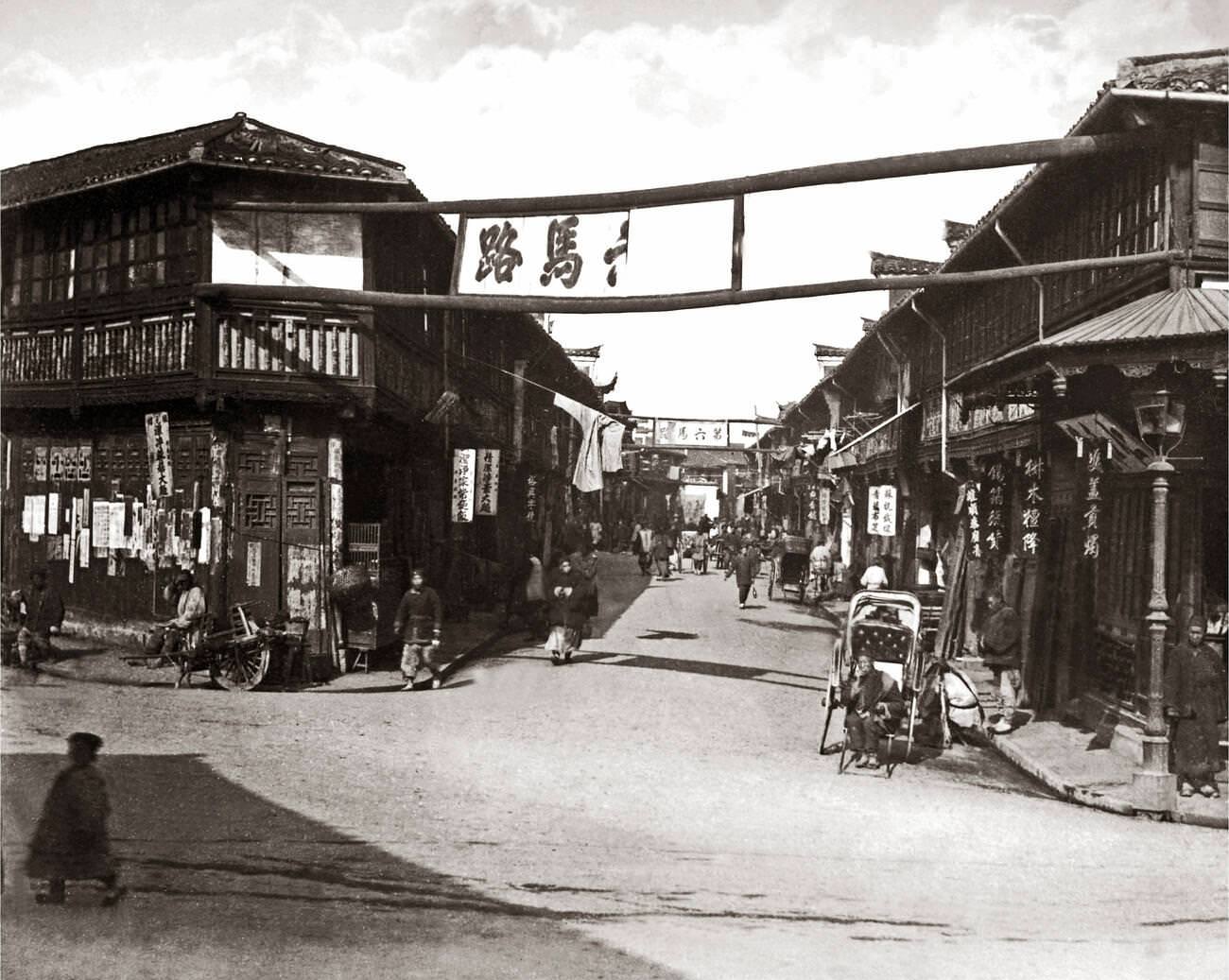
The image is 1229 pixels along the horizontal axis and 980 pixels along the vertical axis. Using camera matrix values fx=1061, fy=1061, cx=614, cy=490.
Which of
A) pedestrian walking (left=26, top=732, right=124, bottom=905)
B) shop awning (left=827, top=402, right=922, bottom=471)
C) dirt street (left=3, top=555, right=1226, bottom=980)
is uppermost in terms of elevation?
shop awning (left=827, top=402, right=922, bottom=471)

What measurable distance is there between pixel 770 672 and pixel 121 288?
1165cm

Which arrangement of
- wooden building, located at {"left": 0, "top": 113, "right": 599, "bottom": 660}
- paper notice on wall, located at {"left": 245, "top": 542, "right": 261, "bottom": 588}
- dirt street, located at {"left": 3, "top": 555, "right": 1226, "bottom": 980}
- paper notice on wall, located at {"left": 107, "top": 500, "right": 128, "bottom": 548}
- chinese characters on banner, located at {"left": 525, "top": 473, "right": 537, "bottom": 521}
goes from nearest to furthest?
dirt street, located at {"left": 3, "top": 555, "right": 1226, "bottom": 980}
wooden building, located at {"left": 0, "top": 113, "right": 599, "bottom": 660}
paper notice on wall, located at {"left": 107, "top": 500, "right": 128, "bottom": 548}
paper notice on wall, located at {"left": 245, "top": 542, "right": 261, "bottom": 588}
chinese characters on banner, located at {"left": 525, "top": 473, "right": 537, "bottom": 521}

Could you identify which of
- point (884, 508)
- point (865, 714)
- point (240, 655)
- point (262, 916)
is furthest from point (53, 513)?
point (884, 508)

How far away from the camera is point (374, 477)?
18.5 m

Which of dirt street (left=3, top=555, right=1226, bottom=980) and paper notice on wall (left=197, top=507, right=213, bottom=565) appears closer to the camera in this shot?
dirt street (left=3, top=555, right=1226, bottom=980)

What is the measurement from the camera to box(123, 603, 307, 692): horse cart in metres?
14.2

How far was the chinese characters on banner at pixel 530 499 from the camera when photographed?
99.2ft

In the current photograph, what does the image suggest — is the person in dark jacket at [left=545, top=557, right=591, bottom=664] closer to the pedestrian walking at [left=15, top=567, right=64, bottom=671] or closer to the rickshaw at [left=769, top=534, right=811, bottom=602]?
the pedestrian walking at [left=15, top=567, right=64, bottom=671]

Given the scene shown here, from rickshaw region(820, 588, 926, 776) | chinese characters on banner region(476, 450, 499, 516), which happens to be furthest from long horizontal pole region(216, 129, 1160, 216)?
chinese characters on banner region(476, 450, 499, 516)

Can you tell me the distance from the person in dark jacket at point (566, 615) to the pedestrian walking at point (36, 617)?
879 centimetres

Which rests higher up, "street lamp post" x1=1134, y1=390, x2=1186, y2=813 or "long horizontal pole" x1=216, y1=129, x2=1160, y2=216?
"long horizontal pole" x1=216, y1=129, x2=1160, y2=216

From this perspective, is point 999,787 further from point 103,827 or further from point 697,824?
point 103,827

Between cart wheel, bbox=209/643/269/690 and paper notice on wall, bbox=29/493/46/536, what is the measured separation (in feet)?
12.0

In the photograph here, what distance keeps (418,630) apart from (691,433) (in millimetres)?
39976
